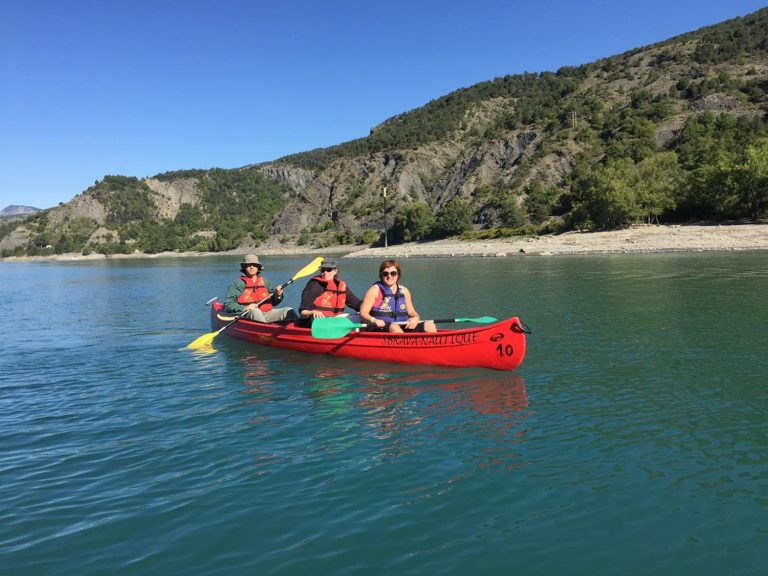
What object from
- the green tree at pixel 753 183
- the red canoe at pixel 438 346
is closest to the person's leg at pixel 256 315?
the red canoe at pixel 438 346

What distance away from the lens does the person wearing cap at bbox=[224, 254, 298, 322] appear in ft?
53.8

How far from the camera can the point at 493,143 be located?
14050cm

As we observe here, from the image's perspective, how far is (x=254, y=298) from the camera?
681 inches

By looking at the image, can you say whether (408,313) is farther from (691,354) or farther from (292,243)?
(292,243)

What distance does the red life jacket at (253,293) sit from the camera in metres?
17.2

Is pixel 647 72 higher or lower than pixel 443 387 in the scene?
higher

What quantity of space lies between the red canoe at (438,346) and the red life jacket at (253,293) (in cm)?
281

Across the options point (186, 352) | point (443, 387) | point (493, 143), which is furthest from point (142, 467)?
point (493, 143)

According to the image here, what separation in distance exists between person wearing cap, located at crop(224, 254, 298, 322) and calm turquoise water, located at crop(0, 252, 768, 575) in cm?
167

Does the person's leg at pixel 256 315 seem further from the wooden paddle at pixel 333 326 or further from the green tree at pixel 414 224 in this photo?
the green tree at pixel 414 224

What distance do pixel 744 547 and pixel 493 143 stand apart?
143252mm

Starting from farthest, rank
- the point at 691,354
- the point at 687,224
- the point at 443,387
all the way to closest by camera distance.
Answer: the point at 687,224
the point at 691,354
the point at 443,387

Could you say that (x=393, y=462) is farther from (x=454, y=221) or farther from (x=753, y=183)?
(x=454, y=221)

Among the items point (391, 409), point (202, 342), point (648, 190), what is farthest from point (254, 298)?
point (648, 190)
